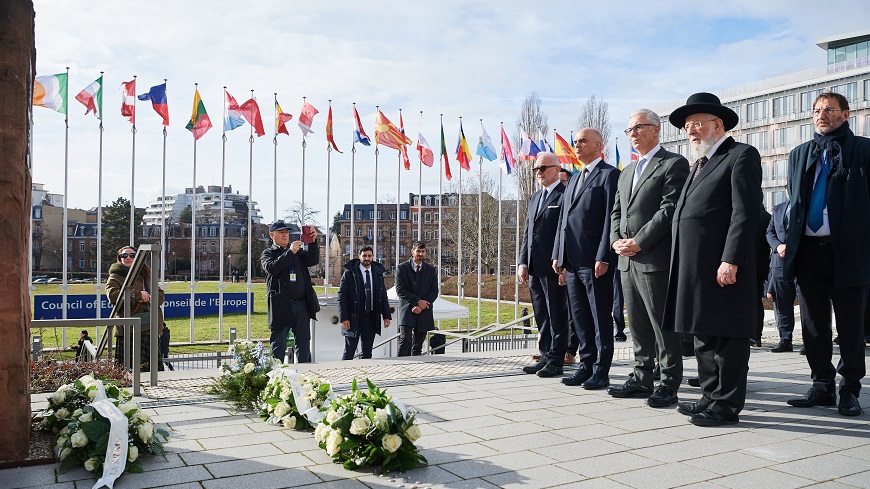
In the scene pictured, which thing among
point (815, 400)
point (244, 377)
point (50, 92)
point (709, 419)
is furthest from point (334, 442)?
Result: point (50, 92)

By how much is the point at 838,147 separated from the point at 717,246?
1206 mm

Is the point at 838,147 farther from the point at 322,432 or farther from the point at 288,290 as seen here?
the point at 288,290

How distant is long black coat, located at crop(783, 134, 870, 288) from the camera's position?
4973mm

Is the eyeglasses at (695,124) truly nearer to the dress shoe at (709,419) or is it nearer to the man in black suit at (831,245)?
the man in black suit at (831,245)

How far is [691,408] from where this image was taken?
5016 millimetres

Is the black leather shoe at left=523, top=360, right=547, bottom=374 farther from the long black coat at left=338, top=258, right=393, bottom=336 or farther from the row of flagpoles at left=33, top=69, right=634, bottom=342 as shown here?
the row of flagpoles at left=33, top=69, right=634, bottom=342

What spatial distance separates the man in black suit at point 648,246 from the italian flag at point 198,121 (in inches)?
459

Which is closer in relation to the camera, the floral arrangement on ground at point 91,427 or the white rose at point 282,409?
the floral arrangement on ground at point 91,427

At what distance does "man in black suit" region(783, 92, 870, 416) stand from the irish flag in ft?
44.0

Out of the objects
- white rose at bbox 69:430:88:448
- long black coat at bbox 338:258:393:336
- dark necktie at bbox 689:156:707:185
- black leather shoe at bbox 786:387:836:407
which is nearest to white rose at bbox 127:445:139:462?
white rose at bbox 69:430:88:448

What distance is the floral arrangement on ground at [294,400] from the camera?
184 inches

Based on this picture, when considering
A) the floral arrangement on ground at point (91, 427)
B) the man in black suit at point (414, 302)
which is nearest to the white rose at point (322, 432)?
the floral arrangement on ground at point (91, 427)

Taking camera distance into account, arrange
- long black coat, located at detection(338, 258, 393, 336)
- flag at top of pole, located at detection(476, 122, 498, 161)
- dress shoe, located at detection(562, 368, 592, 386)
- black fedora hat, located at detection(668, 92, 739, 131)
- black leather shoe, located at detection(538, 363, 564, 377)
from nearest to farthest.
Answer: black fedora hat, located at detection(668, 92, 739, 131) → dress shoe, located at detection(562, 368, 592, 386) → black leather shoe, located at detection(538, 363, 564, 377) → long black coat, located at detection(338, 258, 393, 336) → flag at top of pole, located at detection(476, 122, 498, 161)

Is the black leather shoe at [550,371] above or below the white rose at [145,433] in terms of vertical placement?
below
